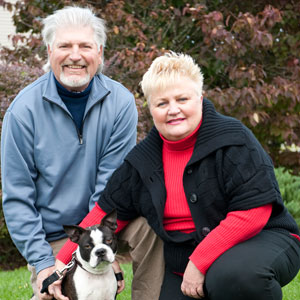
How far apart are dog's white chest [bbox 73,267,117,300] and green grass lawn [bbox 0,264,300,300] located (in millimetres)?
1274

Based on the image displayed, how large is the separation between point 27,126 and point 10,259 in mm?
4653

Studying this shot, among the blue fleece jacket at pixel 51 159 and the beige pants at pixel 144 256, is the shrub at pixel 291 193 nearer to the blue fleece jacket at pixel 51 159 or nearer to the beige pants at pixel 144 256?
the beige pants at pixel 144 256

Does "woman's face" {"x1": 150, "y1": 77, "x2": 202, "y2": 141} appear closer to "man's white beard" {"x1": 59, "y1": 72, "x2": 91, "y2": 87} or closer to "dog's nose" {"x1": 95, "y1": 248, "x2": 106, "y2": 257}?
"man's white beard" {"x1": 59, "y1": 72, "x2": 91, "y2": 87}

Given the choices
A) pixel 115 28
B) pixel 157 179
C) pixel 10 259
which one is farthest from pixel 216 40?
pixel 157 179

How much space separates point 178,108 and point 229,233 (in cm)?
84

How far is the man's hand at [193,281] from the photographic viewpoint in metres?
3.49

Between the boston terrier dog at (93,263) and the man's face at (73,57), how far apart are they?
109 centimetres

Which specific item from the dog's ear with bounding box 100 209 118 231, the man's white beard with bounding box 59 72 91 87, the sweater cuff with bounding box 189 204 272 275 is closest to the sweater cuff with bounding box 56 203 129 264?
the dog's ear with bounding box 100 209 118 231

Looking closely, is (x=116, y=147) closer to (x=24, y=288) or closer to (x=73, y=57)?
(x=73, y=57)

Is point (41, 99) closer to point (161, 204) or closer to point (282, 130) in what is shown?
point (161, 204)

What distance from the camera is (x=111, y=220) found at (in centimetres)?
374

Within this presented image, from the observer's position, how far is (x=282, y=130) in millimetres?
8555

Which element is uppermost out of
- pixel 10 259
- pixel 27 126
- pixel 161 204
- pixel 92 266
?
pixel 27 126

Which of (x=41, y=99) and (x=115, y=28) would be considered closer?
(x=41, y=99)
